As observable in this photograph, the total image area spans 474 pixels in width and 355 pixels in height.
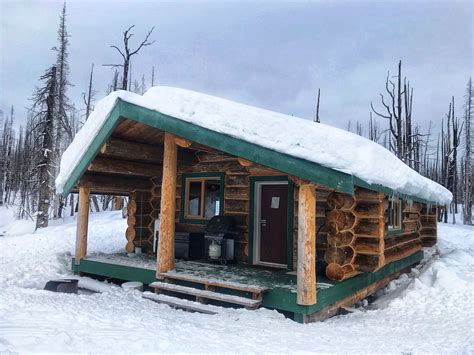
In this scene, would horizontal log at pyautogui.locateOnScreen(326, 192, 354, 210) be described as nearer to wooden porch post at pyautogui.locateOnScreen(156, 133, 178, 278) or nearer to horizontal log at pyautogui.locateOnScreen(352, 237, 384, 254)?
horizontal log at pyautogui.locateOnScreen(352, 237, 384, 254)

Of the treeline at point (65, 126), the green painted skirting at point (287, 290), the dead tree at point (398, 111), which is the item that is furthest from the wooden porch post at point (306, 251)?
the dead tree at point (398, 111)

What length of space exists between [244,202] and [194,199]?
161cm

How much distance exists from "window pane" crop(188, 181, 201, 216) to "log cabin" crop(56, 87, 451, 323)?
26 mm

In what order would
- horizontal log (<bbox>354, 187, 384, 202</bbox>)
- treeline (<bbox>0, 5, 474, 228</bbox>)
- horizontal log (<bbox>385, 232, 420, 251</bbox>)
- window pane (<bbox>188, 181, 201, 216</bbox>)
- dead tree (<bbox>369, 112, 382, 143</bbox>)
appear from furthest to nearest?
dead tree (<bbox>369, 112, 382, 143</bbox>) < treeline (<bbox>0, 5, 474, 228</bbox>) < window pane (<bbox>188, 181, 201, 216</bbox>) < horizontal log (<bbox>385, 232, 420, 251</bbox>) < horizontal log (<bbox>354, 187, 384, 202</bbox>)

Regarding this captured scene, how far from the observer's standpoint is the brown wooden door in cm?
830

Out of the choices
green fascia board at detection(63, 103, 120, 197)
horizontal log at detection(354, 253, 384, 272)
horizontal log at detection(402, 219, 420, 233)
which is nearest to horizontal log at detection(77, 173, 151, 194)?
green fascia board at detection(63, 103, 120, 197)

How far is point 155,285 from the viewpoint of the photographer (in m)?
6.93

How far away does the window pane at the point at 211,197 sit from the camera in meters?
9.41

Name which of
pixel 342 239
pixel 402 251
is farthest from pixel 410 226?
pixel 342 239

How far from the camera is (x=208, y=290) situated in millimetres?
6520

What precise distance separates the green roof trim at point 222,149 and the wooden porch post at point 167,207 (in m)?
0.66

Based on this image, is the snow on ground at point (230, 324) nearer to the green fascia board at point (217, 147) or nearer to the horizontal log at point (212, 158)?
the green fascia board at point (217, 147)

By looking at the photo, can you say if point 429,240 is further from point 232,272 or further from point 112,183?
point 112,183

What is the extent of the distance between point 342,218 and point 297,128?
1.85m
